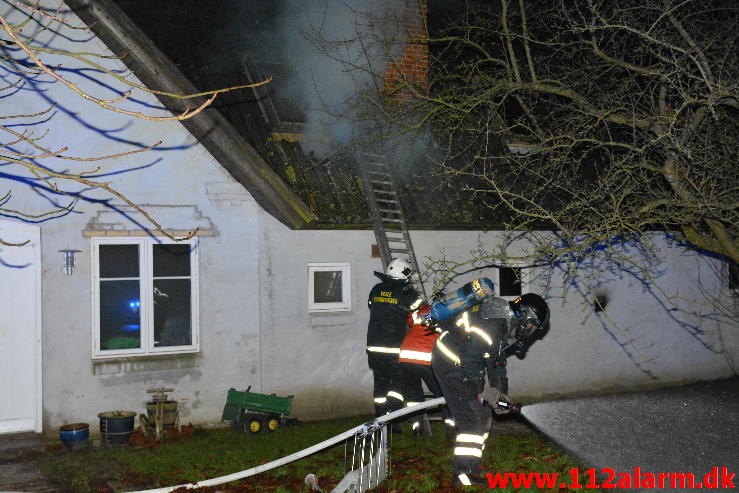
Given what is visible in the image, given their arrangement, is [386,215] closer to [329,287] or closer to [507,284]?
[329,287]

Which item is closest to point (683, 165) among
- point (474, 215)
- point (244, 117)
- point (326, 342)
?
point (474, 215)

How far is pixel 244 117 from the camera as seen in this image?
1057cm

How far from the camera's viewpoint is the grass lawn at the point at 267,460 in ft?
23.1

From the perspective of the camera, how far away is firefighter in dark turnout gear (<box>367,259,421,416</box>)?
8.89 meters

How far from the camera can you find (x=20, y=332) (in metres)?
8.97

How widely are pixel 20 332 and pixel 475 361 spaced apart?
19.0 ft

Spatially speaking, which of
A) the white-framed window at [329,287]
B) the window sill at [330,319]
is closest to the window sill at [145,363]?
the window sill at [330,319]

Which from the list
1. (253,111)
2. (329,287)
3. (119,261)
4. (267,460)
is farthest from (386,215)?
(267,460)

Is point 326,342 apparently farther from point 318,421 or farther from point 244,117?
point 244,117

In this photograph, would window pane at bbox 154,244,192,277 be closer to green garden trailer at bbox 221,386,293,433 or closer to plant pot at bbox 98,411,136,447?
green garden trailer at bbox 221,386,293,433

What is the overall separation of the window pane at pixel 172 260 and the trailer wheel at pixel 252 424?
215cm

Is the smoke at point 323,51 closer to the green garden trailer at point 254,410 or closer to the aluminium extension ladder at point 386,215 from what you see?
the aluminium extension ladder at point 386,215

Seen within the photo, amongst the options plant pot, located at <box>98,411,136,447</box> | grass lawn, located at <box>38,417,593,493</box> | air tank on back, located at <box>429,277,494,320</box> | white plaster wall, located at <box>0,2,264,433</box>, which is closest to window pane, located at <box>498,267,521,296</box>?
grass lawn, located at <box>38,417,593,493</box>

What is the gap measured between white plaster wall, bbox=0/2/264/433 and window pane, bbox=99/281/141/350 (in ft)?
0.89
